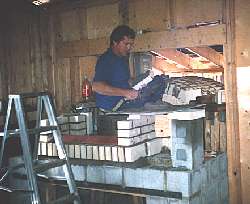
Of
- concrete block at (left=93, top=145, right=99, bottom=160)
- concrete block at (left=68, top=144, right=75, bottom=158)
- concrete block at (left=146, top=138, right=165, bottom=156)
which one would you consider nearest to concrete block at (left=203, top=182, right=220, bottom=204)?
concrete block at (left=146, top=138, right=165, bottom=156)

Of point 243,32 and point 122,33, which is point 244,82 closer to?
point 243,32

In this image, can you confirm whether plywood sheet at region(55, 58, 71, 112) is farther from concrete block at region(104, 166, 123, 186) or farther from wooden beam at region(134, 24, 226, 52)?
concrete block at region(104, 166, 123, 186)

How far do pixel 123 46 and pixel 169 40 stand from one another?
76cm

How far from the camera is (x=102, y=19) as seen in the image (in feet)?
22.4

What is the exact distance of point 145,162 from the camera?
183 inches

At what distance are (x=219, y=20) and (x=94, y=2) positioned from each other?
A: 94.6 inches

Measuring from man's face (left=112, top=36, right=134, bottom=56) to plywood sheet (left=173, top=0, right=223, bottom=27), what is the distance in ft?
2.69

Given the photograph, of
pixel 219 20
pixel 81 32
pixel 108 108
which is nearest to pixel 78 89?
pixel 81 32

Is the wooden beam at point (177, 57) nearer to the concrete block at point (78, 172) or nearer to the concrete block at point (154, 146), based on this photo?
the concrete block at point (154, 146)

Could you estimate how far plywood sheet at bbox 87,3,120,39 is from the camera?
262 inches

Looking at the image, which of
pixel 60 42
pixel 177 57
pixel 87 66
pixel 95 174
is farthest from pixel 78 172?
pixel 177 57

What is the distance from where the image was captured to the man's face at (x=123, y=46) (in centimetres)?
582

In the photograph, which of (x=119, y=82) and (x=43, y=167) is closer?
(x=43, y=167)

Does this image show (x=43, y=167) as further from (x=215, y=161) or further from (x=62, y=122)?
(x=215, y=161)
